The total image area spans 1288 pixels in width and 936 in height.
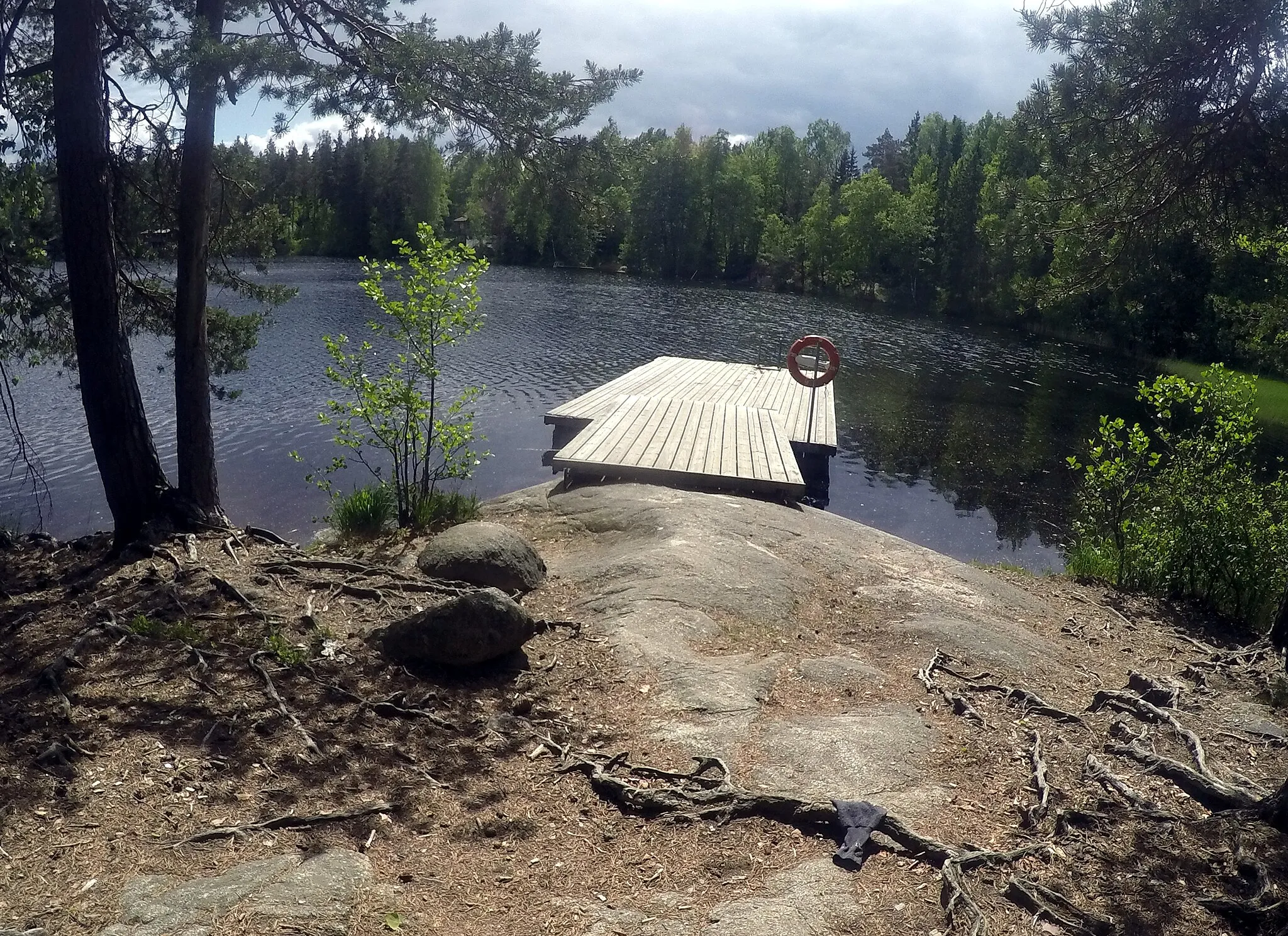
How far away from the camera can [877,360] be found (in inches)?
1193

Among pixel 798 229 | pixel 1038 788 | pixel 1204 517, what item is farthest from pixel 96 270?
pixel 798 229

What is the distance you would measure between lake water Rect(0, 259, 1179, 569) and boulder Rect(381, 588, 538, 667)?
7.02 metres

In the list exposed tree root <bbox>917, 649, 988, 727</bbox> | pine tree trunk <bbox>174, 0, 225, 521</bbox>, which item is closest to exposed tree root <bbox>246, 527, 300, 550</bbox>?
pine tree trunk <bbox>174, 0, 225, 521</bbox>

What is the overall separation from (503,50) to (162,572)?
Result: 13.9 ft

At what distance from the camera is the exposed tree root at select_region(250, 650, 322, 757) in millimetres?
4340

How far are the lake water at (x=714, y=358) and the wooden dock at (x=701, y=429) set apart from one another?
134 centimetres

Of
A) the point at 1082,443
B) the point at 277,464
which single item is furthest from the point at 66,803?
the point at 1082,443

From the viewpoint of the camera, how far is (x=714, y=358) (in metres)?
27.8

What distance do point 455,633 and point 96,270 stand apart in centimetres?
377

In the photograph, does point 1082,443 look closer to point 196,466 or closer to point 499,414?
point 499,414

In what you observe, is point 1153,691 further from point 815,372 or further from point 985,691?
point 815,372

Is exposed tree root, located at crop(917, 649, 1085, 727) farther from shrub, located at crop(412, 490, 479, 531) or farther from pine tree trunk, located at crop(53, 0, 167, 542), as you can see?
pine tree trunk, located at crop(53, 0, 167, 542)

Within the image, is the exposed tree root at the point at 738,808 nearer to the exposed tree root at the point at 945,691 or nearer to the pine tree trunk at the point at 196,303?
the exposed tree root at the point at 945,691

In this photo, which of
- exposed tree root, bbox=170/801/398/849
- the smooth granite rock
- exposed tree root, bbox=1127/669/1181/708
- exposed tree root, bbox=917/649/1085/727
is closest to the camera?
the smooth granite rock
